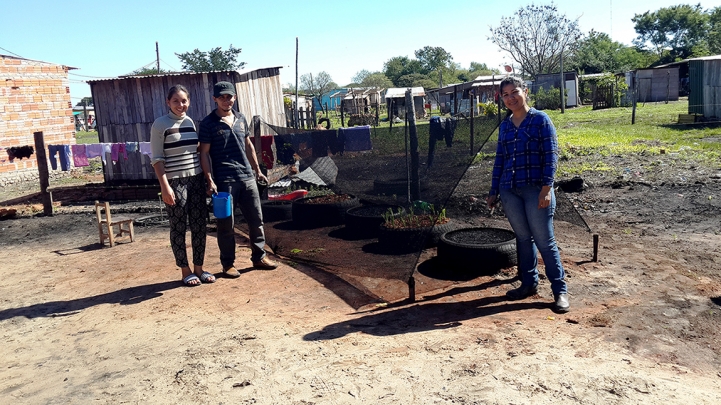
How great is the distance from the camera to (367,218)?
223 inches

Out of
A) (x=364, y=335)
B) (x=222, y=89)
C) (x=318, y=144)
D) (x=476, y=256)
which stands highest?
(x=222, y=89)

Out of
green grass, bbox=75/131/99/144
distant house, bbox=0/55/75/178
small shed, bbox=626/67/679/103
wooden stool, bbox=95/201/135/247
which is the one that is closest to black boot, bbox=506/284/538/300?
wooden stool, bbox=95/201/135/247

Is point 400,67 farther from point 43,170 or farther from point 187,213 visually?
point 187,213

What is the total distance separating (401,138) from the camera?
7703mm

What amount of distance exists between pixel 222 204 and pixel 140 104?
9.00 m

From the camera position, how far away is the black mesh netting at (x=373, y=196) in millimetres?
4887

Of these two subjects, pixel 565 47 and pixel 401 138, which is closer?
pixel 401 138

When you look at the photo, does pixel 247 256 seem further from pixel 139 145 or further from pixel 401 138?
pixel 139 145

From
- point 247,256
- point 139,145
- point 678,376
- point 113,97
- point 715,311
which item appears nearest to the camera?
point 678,376

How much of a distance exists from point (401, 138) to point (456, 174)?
2.94m

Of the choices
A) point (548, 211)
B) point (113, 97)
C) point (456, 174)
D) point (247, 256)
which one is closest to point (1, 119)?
point (113, 97)

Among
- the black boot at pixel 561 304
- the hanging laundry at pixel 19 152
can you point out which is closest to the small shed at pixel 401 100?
the hanging laundry at pixel 19 152

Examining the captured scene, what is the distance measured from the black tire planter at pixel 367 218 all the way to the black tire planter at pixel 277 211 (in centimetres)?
123

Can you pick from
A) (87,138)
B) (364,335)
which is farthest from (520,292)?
(87,138)
